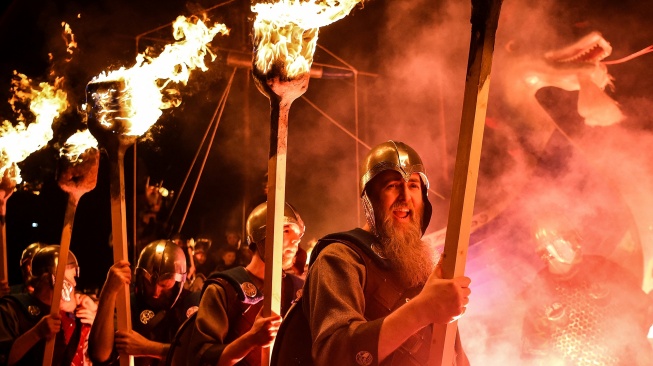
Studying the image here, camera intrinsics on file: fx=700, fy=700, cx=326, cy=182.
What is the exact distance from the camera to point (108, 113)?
4.47m

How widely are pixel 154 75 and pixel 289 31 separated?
1509 millimetres

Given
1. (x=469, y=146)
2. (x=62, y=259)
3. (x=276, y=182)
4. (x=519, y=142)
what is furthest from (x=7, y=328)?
(x=519, y=142)

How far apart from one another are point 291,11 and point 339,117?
5.66 m

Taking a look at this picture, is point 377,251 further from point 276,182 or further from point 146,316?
point 146,316

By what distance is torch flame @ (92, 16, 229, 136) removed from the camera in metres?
4.52

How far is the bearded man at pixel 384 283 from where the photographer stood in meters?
2.63

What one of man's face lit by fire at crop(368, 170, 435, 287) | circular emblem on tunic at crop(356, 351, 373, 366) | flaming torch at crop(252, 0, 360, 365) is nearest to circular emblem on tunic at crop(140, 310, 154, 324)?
flaming torch at crop(252, 0, 360, 365)

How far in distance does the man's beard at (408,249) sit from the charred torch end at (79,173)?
2812 mm

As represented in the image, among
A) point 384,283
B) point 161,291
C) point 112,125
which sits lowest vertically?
point 161,291

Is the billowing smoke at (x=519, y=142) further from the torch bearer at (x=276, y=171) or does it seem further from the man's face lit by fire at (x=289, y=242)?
the torch bearer at (x=276, y=171)

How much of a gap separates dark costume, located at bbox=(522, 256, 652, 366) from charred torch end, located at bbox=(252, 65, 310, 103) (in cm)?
392

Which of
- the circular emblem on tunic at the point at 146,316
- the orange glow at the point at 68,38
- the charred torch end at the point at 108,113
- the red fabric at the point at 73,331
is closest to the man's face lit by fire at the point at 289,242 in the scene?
the charred torch end at the point at 108,113

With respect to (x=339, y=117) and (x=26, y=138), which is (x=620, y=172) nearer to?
(x=339, y=117)

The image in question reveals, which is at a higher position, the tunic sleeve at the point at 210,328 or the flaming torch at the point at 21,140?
the flaming torch at the point at 21,140
